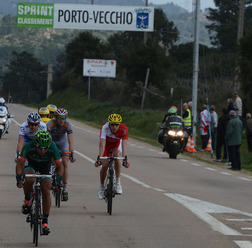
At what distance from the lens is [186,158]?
2675cm

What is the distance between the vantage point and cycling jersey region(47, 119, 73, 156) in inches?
545

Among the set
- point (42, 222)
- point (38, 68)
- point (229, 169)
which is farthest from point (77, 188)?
point (38, 68)

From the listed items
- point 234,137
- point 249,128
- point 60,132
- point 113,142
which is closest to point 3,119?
point 249,128

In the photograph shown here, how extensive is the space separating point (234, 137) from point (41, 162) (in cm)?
1349

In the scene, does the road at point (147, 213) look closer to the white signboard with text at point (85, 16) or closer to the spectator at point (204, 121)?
the spectator at point (204, 121)

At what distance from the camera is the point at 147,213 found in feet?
40.2

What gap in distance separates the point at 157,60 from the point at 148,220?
4880 centimetres

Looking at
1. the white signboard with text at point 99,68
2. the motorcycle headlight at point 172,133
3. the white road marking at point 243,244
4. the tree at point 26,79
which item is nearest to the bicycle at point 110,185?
the white road marking at point 243,244

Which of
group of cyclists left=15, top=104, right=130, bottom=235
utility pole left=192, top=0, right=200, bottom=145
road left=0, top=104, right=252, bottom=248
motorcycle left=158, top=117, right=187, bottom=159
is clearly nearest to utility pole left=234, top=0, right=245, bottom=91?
utility pole left=192, top=0, right=200, bottom=145

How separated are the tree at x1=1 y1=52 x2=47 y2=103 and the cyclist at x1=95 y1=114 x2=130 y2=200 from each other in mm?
121742

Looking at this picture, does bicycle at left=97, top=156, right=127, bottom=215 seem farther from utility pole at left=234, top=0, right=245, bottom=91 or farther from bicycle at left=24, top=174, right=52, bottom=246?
utility pole at left=234, top=0, right=245, bottom=91

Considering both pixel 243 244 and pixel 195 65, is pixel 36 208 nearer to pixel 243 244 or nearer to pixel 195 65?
pixel 243 244

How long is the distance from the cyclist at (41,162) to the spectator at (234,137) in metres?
13.0

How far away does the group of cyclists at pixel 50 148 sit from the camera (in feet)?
31.7
